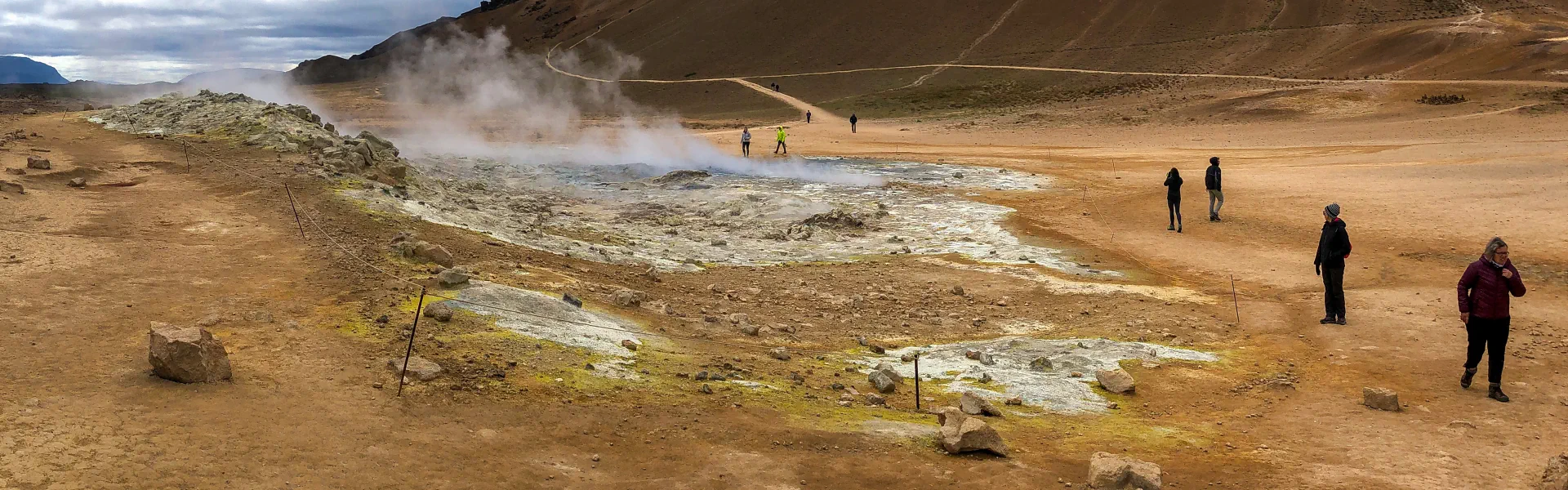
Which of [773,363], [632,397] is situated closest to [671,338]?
[773,363]

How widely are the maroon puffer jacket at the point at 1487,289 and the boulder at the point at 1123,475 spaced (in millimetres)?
4292

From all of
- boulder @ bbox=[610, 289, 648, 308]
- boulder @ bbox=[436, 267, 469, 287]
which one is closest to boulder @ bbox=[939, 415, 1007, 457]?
boulder @ bbox=[610, 289, 648, 308]

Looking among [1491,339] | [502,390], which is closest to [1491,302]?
[1491,339]

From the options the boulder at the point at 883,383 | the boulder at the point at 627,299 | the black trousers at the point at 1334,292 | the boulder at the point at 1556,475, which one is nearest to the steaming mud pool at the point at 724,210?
the boulder at the point at 627,299

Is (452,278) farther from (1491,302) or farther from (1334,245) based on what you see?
(1334,245)

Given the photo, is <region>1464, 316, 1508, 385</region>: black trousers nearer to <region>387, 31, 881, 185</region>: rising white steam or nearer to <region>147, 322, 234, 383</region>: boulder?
<region>147, 322, 234, 383</region>: boulder

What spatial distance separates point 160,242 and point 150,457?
25.9 ft

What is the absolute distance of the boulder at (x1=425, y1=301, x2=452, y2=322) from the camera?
33.6ft

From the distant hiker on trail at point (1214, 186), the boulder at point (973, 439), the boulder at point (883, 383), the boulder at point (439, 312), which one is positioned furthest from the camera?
the distant hiker on trail at point (1214, 186)

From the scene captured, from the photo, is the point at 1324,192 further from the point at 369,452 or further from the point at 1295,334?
the point at 369,452

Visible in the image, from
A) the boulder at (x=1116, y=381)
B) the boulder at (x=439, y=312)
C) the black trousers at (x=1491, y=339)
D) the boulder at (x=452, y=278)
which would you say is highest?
the boulder at (x=452, y=278)

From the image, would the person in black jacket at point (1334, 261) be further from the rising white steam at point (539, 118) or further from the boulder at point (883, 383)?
the rising white steam at point (539, 118)

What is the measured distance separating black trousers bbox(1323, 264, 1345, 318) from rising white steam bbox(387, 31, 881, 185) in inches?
684

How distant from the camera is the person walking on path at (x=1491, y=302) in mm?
9258
